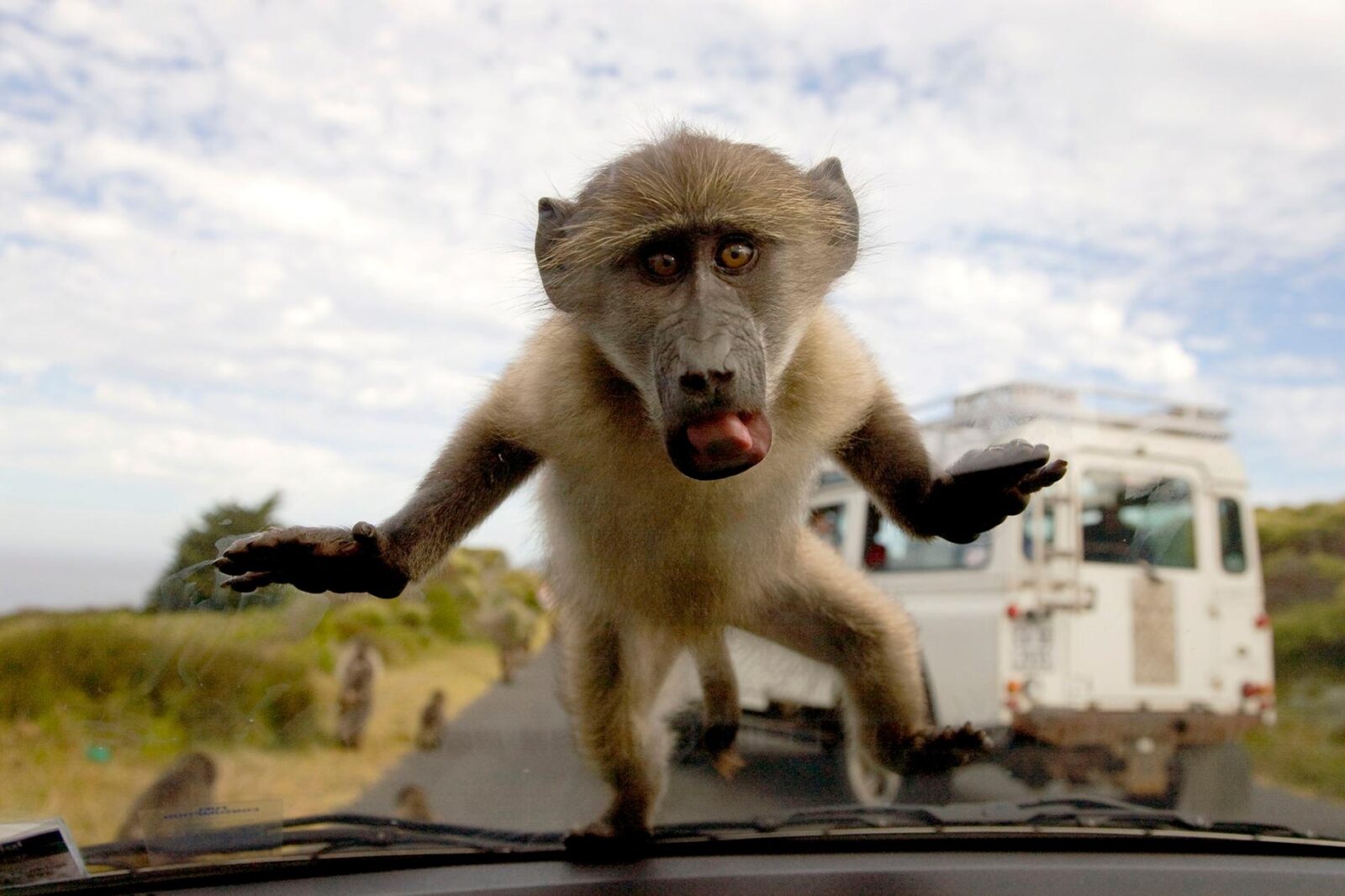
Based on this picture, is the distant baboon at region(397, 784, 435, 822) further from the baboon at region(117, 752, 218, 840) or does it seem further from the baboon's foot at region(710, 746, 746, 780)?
the baboon's foot at region(710, 746, 746, 780)

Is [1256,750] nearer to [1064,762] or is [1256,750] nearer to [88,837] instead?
[1064,762]

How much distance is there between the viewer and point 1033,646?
353cm

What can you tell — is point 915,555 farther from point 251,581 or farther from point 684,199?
point 251,581

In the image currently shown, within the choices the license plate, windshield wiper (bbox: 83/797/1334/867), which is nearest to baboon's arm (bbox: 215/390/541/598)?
windshield wiper (bbox: 83/797/1334/867)

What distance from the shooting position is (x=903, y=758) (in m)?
2.83

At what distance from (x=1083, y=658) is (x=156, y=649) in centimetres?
257

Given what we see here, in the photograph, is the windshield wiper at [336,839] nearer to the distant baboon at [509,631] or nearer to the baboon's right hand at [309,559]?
the distant baboon at [509,631]

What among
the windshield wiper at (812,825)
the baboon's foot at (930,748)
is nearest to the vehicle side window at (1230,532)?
the windshield wiper at (812,825)

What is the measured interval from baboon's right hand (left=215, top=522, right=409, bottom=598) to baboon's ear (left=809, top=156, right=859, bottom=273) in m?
1.22

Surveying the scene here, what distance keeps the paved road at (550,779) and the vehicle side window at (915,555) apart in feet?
2.17

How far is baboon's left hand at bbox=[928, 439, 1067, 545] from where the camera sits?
1974mm

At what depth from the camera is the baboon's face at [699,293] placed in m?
1.80

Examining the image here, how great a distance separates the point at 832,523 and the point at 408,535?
1815mm

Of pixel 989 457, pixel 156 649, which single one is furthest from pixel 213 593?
pixel 989 457
